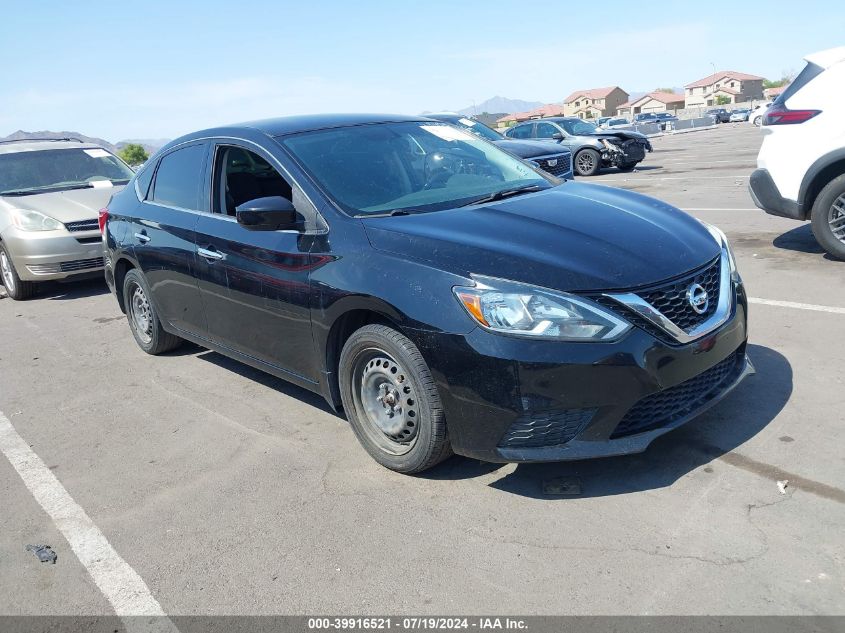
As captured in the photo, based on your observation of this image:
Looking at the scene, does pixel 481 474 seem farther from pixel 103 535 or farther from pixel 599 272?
pixel 103 535

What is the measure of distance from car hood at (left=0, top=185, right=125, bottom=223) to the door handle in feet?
15.4

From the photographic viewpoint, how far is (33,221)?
862cm

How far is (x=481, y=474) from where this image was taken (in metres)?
3.64

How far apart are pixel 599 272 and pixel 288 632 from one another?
1.87 meters

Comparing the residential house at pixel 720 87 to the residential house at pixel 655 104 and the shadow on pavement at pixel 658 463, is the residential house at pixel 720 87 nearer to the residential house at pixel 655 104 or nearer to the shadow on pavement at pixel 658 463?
the residential house at pixel 655 104

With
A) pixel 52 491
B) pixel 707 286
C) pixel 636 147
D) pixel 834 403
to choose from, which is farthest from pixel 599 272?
pixel 636 147

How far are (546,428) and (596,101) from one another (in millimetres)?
161148

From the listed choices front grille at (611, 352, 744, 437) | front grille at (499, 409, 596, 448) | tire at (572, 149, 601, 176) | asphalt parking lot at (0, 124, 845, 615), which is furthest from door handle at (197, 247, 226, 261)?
tire at (572, 149, 601, 176)

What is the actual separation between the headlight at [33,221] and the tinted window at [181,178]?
12.3 ft

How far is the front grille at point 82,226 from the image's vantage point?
8.56 metres

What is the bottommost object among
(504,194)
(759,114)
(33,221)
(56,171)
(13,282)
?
(759,114)

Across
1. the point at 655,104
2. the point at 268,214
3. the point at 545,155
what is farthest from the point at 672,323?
the point at 655,104

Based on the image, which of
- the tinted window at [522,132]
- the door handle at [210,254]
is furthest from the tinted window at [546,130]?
the door handle at [210,254]

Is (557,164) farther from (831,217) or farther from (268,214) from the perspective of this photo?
(268,214)
